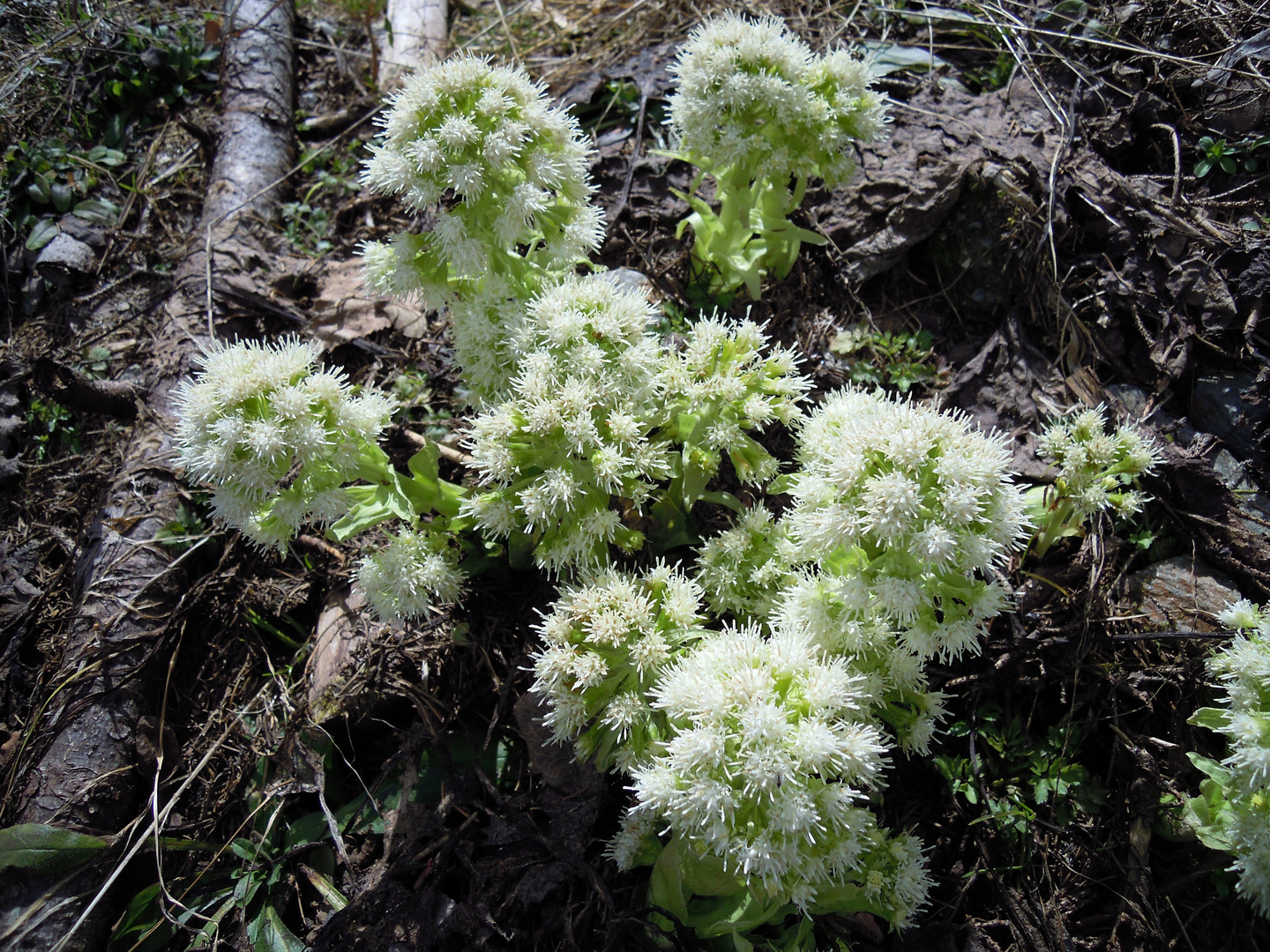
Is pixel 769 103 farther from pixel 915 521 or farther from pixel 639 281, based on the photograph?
pixel 915 521

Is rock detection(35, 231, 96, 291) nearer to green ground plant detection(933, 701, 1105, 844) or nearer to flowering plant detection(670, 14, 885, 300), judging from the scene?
flowering plant detection(670, 14, 885, 300)

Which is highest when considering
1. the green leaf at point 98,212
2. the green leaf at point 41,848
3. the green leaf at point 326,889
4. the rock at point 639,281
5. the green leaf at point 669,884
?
the rock at point 639,281

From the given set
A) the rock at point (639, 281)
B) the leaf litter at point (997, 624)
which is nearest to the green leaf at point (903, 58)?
the leaf litter at point (997, 624)

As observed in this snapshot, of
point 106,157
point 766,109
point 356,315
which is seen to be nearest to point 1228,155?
point 766,109

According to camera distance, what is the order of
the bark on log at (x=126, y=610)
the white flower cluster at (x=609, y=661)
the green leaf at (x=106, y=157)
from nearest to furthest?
1. the white flower cluster at (x=609, y=661)
2. the bark on log at (x=126, y=610)
3. the green leaf at (x=106, y=157)

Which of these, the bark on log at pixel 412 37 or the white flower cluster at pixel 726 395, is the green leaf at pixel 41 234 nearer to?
the bark on log at pixel 412 37

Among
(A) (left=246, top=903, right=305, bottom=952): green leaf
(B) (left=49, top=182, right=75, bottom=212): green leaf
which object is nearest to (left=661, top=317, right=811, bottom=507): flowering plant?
(A) (left=246, top=903, right=305, bottom=952): green leaf
